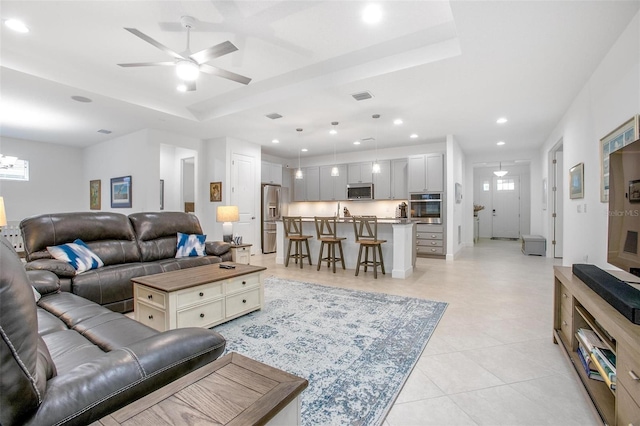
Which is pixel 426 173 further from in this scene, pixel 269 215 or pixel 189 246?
pixel 189 246

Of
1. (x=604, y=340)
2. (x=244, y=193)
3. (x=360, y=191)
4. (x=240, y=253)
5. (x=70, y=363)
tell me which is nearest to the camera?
(x=70, y=363)

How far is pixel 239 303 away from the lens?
2.93m

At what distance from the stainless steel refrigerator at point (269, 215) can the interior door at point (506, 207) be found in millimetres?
7905

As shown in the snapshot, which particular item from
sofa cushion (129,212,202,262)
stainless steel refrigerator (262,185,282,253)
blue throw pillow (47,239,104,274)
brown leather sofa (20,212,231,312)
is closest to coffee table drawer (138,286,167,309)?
brown leather sofa (20,212,231,312)

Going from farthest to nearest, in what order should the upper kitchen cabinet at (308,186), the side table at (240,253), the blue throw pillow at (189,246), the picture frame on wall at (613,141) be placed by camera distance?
the upper kitchen cabinet at (308,186) → the side table at (240,253) → the blue throw pillow at (189,246) → the picture frame on wall at (613,141)

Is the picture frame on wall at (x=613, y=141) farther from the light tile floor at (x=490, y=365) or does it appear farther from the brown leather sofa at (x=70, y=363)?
the brown leather sofa at (x=70, y=363)

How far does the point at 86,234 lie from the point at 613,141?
5.44m

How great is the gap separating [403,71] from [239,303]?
303 centimetres

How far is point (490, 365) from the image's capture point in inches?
82.1

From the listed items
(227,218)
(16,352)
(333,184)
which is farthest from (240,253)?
(333,184)

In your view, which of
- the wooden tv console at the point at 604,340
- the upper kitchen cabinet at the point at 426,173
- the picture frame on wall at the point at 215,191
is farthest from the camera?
the upper kitchen cabinet at the point at 426,173

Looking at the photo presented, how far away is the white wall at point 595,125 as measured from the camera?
99.5 inches

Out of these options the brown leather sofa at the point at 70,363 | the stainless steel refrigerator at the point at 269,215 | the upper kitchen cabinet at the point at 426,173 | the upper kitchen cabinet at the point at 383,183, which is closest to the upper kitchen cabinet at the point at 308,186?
the stainless steel refrigerator at the point at 269,215

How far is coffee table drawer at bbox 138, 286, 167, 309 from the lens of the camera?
2.46 meters
